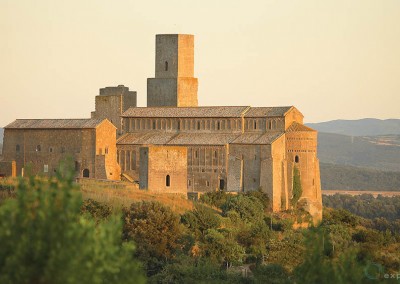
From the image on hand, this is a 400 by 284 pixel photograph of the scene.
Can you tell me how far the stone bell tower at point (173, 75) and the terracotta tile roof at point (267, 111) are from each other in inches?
272

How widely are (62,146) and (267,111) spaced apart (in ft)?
41.7

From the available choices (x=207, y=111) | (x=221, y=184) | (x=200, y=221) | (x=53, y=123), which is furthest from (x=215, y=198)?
(x=53, y=123)

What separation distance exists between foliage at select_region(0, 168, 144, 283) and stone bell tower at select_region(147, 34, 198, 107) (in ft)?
168

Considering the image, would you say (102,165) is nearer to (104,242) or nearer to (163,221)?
(163,221)

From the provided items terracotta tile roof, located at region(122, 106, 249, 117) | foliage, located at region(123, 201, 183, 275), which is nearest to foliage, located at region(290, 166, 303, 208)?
terracotta tile roof, located at region(122, 106, 249, 117)

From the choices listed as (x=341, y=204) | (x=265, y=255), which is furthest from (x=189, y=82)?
(x=341, y=204)

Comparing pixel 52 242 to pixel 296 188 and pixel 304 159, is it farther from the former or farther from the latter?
pixel 304 159

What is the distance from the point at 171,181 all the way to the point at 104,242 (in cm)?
3653

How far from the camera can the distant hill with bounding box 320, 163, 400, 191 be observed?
15638cm

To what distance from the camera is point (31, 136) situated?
199 feet

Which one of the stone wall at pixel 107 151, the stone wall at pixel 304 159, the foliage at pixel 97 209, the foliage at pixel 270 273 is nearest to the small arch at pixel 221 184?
the stone wall at pixel 304 159

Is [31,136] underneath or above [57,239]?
above

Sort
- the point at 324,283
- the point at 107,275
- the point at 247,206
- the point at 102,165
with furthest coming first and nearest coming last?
the point at 102,165, the point at 247,206, the point at 324,283, the point at 107,275

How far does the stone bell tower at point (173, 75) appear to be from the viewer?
68.0m
